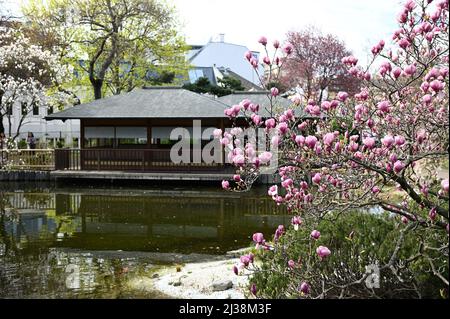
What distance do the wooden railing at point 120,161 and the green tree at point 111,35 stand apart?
740 cm

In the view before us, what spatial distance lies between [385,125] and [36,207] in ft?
47.4

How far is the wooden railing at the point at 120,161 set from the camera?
2369 cm

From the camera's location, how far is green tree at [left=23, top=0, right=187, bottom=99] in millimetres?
30656

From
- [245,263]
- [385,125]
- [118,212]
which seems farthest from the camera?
[118,212]

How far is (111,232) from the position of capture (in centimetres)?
1341

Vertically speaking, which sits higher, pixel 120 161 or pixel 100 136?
pixel 100 136

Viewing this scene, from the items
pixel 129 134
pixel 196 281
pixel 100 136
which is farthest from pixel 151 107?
pixel 196 281

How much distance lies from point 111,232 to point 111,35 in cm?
1921

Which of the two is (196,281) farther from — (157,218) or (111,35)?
(111,35)

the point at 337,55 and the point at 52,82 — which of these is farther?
the point at 337,55

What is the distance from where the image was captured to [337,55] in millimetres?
39969
